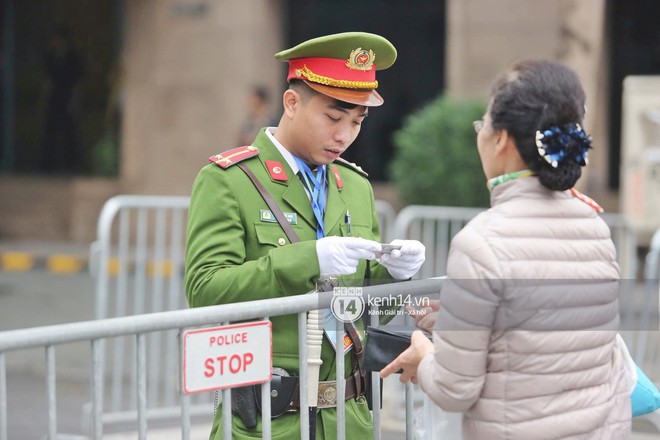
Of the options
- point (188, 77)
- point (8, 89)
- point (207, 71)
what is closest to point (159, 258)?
point (207, 71)

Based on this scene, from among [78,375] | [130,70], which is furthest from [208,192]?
[130,70]

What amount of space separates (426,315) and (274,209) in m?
0.55

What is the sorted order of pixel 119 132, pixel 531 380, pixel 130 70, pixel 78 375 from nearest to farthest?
A: pixel 531 380 < pixel 78 375 < pixel 130 70 < pixel 119 132

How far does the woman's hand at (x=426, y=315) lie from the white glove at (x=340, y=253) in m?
0.28

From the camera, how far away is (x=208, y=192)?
11.3 ft

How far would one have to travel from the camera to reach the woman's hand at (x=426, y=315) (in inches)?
134

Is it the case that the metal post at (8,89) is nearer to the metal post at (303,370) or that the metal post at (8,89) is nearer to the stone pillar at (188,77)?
the stone pillar at (188,77)

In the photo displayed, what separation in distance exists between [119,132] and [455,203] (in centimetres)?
680

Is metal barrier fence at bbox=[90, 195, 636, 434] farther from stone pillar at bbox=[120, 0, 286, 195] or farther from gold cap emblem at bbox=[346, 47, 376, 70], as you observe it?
stone pillar at bbox=[120, 0, 286, 195]

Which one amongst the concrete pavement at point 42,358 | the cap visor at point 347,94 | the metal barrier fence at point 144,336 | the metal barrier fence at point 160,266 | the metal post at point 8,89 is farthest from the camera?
the metal post at point 8,89

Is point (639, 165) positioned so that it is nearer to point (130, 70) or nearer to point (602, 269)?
point (602, 269)

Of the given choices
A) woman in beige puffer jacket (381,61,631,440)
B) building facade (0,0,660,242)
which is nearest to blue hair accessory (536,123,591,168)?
woman in beige puffer jacket (381,61,631,440)

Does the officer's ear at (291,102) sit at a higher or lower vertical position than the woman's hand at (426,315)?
higher

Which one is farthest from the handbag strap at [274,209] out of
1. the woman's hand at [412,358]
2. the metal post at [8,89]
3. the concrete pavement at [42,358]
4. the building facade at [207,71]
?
the metal post at [8,89]
